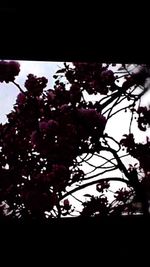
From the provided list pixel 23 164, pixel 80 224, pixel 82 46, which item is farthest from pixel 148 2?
pixel 23 164

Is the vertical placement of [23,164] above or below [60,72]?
below

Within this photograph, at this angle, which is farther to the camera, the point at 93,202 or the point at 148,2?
the point at 93,202

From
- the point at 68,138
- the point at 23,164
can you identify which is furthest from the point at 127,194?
the point at 23,164

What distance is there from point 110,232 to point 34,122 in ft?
12.7

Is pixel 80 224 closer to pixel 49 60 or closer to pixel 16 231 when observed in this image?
pixel 16 231

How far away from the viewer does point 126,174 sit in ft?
17.3

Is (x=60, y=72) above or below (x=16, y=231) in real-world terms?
above

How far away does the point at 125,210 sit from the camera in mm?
5324

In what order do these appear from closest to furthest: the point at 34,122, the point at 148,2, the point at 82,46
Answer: the point at 148,2, the point at 82,46, the point at 34,122

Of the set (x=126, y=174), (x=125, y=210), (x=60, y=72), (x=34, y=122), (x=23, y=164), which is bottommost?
(x=125, y=210)

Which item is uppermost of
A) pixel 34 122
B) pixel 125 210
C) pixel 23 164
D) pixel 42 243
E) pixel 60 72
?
pixel 60 72

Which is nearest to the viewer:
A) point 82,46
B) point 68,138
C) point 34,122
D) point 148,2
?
point 148,2

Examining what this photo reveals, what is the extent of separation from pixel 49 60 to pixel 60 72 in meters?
3.75

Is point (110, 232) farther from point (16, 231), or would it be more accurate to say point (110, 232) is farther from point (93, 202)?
point (93, 202)
